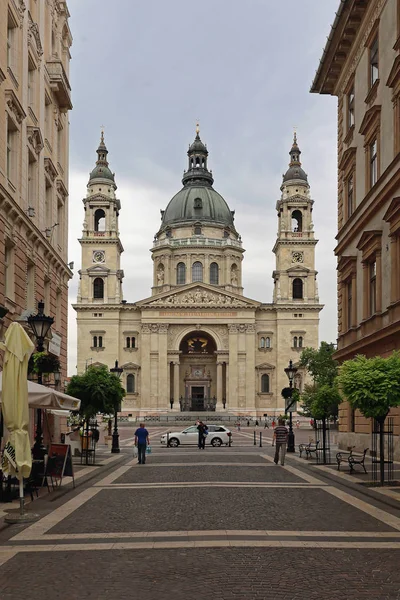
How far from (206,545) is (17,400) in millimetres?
4592

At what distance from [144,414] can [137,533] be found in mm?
84444

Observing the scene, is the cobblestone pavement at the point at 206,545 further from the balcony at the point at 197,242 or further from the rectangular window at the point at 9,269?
the balcony at the point at 197,242

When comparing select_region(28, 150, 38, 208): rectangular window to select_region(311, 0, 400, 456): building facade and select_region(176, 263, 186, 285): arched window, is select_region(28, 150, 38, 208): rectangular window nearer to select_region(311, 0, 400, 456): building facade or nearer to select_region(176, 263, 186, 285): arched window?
select_region(311, 0, 400, 456): building facade

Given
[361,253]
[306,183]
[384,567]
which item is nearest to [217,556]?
[384,567]

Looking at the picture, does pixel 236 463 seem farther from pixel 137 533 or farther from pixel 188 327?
pixel 188 327

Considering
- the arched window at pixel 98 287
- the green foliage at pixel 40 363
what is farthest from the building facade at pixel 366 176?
the arched window at pixel 98 287

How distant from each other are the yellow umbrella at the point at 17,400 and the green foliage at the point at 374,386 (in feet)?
26.7

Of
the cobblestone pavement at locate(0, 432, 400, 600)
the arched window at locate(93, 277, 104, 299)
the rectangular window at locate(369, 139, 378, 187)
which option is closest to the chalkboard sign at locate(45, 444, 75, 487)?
the cobblestone pavement at locate(0, 432, 400, 600)

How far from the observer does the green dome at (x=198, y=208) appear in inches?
4449

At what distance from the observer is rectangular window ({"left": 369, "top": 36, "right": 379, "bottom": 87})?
27.6m

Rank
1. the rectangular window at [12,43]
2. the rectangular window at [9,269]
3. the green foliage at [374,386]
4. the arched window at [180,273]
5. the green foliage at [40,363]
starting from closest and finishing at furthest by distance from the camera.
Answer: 1. the green foliage at [40,363]
2. the green foliage at [374,386]
3. the rectangular window at [9,269]
4. the rectangular window at [12,43]
5. the arched window at [180,273]

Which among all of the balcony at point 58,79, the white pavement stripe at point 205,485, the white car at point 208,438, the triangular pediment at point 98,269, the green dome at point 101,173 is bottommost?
the white car at point 208,438

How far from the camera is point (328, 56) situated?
3272 cm

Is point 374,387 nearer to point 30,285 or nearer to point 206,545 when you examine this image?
point 206,545
